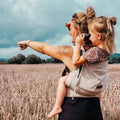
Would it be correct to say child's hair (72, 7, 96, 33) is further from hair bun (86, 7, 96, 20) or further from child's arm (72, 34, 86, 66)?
child's arm (72, 34, 86, 66)

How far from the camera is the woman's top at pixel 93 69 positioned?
4.58ft

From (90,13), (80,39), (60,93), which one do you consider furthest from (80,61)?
(90,13)

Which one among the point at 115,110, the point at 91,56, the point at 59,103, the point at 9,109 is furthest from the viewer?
the point at 115,110

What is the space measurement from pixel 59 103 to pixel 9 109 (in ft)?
4.96

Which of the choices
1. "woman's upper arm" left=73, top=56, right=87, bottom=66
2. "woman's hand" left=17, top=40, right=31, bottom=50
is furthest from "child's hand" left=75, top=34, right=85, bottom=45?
"woman's hand" left=17, top=40, right=31, bottom=50

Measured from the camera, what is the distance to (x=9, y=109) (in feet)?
9.14

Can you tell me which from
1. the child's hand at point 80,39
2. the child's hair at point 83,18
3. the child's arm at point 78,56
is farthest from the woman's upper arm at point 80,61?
the child's hair at point 83,18

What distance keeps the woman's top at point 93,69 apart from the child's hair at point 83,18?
0.59 feet

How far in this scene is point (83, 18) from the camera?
1.47m

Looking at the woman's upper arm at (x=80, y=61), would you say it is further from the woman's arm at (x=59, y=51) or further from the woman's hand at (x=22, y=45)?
the woman's hand at (x=22, y=45)

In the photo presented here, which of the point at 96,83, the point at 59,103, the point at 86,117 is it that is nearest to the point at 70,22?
the point at 96,83

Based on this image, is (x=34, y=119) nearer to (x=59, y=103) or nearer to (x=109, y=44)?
(x=59, y=103)

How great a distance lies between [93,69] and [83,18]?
1.24 ft

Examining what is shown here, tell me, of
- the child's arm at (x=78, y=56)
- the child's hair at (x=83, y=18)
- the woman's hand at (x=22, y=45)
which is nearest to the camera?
the child's arm at (x=78, y=56)
